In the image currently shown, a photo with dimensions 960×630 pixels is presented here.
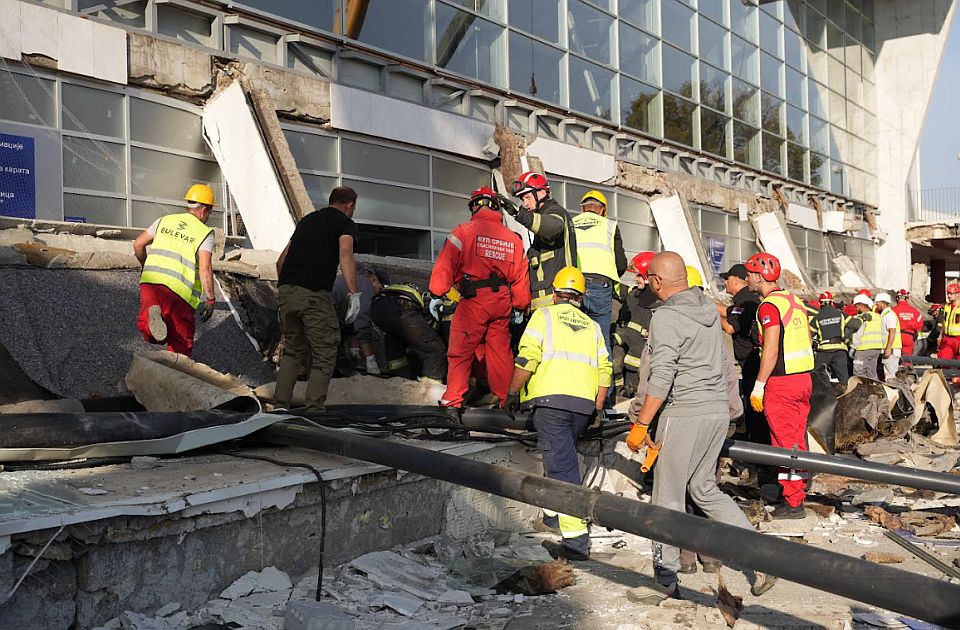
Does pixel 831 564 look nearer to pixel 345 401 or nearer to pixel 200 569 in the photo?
pixel 200 569

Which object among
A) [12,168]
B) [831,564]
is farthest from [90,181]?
[831,564]

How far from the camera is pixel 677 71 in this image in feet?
70.1

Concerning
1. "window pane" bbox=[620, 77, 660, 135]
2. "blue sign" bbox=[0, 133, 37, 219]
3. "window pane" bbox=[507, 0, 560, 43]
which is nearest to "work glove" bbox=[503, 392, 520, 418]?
"blue sign" bbox=[0, 133, 37, 219]

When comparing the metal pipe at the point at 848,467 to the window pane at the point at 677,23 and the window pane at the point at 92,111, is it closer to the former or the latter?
the window pane at the point at 92,111

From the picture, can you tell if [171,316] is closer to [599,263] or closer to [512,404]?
[512,404]

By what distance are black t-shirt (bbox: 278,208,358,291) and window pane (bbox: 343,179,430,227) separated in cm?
610

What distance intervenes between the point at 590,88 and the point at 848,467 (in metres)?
14.1

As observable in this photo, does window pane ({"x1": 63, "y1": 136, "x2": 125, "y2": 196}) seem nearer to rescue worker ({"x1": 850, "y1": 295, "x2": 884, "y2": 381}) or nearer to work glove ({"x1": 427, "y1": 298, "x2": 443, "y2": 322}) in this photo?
work glove ({"x1": 427, "y1": 298, "x2": 443, "y2": 322})

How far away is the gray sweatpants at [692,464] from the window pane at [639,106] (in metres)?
15.2

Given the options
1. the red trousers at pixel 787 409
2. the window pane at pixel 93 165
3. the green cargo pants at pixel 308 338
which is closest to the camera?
the green cargo pants at pixel 308 338

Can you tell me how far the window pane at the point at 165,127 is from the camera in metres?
10.5

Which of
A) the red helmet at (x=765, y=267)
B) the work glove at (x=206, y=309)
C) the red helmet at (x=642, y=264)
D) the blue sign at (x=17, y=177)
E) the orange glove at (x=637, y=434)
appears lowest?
the orange glove at (x=637, y=434)

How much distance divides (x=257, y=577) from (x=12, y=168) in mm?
6970

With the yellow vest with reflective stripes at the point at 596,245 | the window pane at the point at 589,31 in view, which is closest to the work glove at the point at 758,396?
the yellow vest with reflective stripes at the point at 596,245
